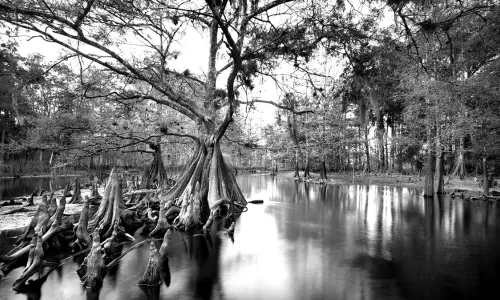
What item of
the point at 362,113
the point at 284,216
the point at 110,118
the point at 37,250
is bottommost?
the point at 284,216

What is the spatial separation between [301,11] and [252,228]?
870cm

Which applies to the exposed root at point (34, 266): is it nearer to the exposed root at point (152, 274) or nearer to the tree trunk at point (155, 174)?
the exposed root at point (152, 274)

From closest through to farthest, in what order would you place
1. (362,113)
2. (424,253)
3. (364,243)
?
(362,113)
(424,253)
(364,243)

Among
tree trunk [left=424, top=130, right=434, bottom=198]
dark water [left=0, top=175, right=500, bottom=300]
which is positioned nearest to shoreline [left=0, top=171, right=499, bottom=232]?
tree trunk [left=424, top=130, right=434, bottom=198]

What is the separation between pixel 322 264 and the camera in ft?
26.2

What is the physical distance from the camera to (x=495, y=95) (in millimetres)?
12312

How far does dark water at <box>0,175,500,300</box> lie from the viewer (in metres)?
6.14

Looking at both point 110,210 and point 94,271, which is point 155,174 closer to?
point 110,210

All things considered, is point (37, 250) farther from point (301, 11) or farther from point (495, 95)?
point (495, 95)

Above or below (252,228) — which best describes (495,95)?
above

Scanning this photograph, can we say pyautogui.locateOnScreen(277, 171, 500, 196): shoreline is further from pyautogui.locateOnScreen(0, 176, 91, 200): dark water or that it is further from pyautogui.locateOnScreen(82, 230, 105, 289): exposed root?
pyautogui.locateOnScreen(0, 176, 91, 200): dark water

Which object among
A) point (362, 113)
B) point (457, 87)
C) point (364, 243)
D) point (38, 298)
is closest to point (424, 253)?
point (364, 243)

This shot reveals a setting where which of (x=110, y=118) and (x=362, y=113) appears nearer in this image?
(x=362, y=113)

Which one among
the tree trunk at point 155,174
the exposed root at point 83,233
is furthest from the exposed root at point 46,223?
the tree trunk at point 155,174
